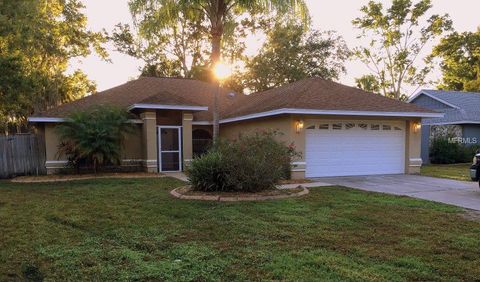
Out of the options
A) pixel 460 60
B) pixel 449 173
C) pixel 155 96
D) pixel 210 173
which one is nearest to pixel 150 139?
pixel 155 96

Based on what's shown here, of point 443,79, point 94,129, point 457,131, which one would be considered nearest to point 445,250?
point 94,129

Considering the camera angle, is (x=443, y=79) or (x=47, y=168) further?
(x=443, y=79)

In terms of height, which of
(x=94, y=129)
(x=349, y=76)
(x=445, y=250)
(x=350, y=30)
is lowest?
(x=445, y=250)

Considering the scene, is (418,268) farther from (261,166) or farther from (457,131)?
(457,131)

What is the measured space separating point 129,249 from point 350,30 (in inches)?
1290

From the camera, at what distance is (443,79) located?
39656 mm

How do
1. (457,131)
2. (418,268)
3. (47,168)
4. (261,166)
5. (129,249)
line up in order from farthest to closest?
(457,131), (47,168), (261,166), (129,249), (418,268)

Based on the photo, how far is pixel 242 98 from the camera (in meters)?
22.3

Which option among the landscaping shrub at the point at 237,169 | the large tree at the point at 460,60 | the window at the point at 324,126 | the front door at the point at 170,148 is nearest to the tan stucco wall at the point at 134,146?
the front door at the point at 170,148

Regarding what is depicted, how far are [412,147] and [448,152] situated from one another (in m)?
8.37

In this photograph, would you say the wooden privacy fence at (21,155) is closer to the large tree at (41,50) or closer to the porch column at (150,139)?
the large tree at (41,50)

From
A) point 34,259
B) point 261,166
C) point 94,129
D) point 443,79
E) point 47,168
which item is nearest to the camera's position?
point 34,259

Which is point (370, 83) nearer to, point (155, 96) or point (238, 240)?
point (155, 96)

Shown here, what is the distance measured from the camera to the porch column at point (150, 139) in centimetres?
1648
